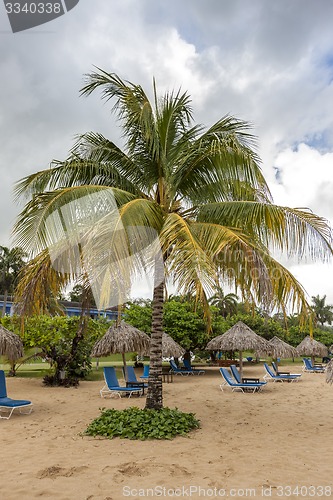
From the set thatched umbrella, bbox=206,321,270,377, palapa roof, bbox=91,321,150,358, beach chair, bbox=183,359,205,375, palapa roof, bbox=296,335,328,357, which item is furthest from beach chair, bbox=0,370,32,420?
palapa roof, bbox=296,335,328,357

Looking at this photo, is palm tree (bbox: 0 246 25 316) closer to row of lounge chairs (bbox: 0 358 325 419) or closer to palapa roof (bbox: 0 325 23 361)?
row of lounge chairs (bbox: 0 358 325 419)

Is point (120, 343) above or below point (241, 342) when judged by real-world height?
above

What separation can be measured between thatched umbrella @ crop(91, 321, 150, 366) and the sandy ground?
3913 mm

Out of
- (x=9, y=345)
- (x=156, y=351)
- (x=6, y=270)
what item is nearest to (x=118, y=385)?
(x=9, y=345)

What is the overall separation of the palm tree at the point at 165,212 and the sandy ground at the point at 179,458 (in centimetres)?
195

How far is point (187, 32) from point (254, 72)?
5.86 ft

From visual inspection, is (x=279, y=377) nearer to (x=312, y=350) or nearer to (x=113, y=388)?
(x=113, y=388)

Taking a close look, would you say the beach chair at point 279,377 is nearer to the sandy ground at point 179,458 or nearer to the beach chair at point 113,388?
the beach chair at point 113,388

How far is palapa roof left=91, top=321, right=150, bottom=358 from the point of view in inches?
587

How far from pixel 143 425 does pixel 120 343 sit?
7373mm

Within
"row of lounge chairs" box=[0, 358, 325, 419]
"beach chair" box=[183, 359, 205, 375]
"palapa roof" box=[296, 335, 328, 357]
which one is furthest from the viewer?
"palapa roof" box=[296, 335, 328, 357]

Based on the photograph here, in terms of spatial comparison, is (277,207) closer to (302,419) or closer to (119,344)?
(302,419)

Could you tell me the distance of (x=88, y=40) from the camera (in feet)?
25.7

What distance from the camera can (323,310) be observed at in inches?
2776
